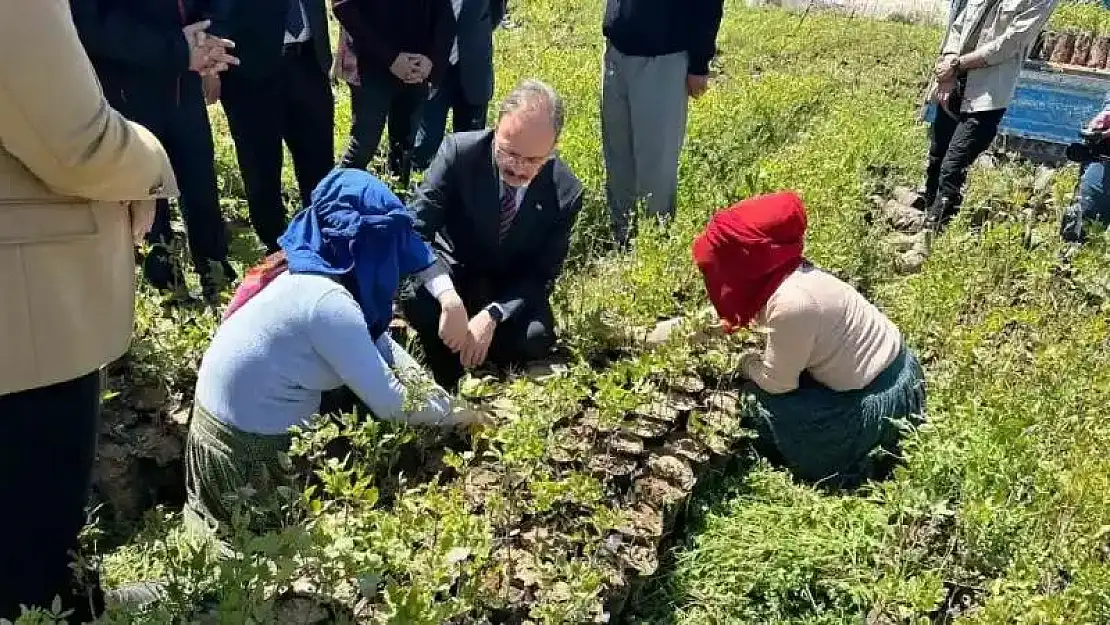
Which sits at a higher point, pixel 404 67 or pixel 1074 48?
pixel 404 67

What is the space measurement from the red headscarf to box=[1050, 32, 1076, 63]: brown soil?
828 centimetres

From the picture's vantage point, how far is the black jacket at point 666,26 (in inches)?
170

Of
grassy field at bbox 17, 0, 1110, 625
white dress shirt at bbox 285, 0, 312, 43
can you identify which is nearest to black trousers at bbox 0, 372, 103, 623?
grassy field at bbox 17, 0, 1110, 625

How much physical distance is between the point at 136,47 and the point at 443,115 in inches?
86.2

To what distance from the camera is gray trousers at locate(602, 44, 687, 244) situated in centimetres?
446

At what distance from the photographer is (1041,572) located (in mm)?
2588

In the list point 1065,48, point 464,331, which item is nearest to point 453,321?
point 464,331

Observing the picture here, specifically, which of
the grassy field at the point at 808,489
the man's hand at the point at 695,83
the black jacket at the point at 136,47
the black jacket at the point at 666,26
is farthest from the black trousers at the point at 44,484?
the man's hand at the point at 695,83

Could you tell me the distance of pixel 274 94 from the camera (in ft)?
13.0

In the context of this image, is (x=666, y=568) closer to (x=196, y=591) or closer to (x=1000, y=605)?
(x=1000, y=605)

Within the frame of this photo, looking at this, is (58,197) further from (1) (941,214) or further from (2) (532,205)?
(1) (941,214)

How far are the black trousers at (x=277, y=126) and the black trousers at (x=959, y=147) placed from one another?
123 inches

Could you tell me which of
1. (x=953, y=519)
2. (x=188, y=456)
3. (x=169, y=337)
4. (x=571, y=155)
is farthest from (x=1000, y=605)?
(x=571, y=155)

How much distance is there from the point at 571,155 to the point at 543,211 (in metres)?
2.19
